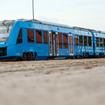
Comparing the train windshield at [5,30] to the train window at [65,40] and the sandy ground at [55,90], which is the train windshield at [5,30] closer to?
the train window at [65,40]

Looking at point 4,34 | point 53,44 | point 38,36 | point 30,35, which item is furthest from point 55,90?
point 53,44

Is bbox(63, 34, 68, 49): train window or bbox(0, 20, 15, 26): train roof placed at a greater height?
bbox(0, 20, 15, 26): train roof

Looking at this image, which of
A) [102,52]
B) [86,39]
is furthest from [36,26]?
[102,52]

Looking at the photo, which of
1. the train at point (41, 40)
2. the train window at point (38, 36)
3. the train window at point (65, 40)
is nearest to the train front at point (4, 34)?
the train at point (41, 40)

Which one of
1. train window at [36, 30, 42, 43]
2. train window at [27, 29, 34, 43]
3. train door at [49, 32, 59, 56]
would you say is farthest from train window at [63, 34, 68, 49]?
train window at [27, 29, 34, 43]

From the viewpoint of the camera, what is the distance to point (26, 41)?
19.8 meters

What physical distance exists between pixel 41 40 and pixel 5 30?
2.94 meters

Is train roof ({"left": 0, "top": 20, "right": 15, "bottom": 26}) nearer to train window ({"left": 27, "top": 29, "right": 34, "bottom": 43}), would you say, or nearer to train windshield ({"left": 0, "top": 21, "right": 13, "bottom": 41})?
train windshield ({"left": 0, "top": 21, "right": 13, "bottom": 41})

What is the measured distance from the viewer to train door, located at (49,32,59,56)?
22.6 metres

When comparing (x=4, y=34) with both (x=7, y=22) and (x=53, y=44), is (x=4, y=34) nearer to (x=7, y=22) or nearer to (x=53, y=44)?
(x=7, y=22)

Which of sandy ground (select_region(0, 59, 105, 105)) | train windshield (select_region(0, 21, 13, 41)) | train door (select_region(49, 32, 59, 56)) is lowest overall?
sandy ground (select_region(0, 59, 105, 105))

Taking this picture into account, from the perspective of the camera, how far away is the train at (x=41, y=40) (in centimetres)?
1920

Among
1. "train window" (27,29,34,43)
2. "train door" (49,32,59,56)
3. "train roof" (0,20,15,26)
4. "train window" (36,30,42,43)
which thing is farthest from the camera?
"train door" (49,32,59,56)

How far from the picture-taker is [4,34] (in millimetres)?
19719
